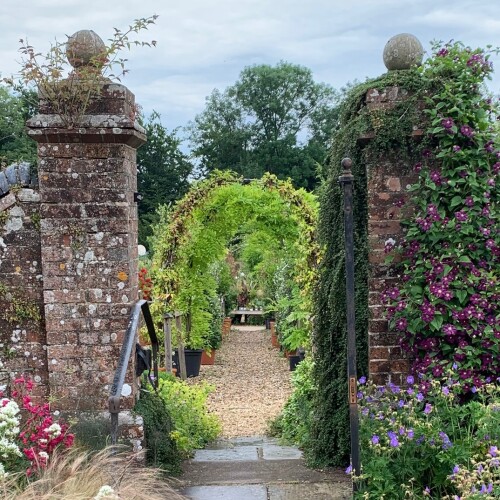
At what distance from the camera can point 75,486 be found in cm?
295

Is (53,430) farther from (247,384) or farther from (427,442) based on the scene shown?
(247,384)

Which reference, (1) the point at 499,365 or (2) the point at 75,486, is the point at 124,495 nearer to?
(2) the point at 75,486

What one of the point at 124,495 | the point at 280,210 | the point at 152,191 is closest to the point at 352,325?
the point at 124,495

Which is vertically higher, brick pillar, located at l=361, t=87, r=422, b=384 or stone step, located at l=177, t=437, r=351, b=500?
brick pillar, located at l=361, t=87, r=422, b=384

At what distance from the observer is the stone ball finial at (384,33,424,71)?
4.33 m

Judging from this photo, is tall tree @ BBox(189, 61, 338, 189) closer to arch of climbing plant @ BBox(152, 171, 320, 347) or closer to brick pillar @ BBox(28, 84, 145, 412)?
arch of climbing plant @ BBox(152, 171, 320, 347)

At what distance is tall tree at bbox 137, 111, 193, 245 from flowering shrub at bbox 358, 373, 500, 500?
2600 centimetres

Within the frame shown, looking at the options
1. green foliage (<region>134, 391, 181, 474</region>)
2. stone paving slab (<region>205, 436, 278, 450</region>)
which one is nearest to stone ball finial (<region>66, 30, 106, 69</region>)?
green foliage (<region>134, 391, 181, 474</region>)

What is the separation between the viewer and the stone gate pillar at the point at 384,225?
4258 millimetres

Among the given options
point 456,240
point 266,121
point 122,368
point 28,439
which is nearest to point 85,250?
point 122,368

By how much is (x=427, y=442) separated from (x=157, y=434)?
5.60 feet

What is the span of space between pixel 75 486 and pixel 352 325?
1552 mm

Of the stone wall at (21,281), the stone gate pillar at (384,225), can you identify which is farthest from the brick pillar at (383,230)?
the stone wall at (21,281)

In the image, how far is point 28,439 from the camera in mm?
3559
